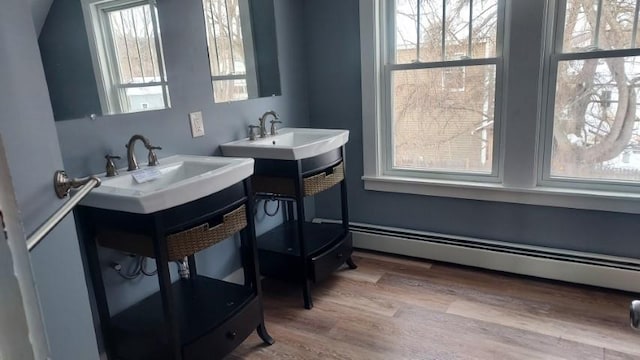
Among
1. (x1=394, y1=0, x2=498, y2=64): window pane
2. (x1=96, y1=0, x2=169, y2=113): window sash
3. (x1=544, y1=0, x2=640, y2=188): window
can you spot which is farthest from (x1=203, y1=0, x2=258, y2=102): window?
(x1=544, y1=0, x2=640, y2=188): window

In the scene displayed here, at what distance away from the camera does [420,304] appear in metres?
2.25

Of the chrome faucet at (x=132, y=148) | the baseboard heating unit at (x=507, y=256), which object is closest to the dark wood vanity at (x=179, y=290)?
the chrome faucet at (x=132, y=148)

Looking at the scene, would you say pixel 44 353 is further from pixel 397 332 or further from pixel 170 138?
pixel 397 332

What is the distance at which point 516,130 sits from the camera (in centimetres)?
230

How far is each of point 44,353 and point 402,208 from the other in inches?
97.2

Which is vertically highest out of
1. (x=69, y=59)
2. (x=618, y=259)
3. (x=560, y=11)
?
(x=560, y=11)

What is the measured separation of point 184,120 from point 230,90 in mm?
398

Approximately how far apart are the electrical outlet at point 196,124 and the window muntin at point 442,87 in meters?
1.17

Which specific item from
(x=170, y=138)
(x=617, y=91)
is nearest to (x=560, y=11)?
(x=617, y=91)

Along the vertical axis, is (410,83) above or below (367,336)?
above

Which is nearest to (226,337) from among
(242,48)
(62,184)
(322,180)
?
(322,180)

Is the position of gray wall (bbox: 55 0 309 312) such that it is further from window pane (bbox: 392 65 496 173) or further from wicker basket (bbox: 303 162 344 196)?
window pane (bbox: 392 65 496 173)

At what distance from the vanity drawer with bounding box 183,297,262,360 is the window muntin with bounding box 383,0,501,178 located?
136 centimetres

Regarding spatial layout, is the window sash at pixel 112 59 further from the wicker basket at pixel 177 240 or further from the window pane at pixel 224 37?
the wicker basket at pixel 177 240
